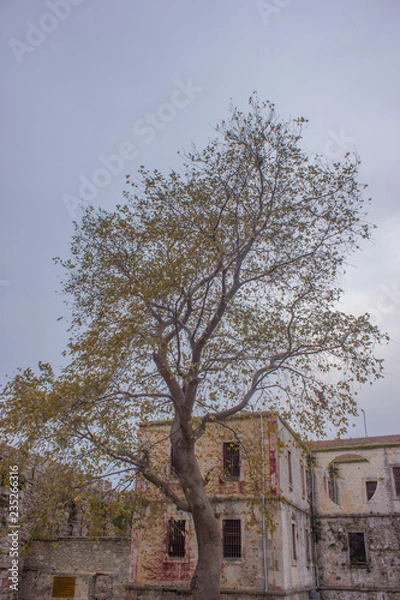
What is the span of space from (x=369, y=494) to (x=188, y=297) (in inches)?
779

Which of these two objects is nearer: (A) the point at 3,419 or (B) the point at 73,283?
(A) the point at 3,419

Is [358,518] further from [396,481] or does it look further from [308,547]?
[308,547]

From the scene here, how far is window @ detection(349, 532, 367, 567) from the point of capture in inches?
969

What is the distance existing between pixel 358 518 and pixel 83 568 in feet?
45.1

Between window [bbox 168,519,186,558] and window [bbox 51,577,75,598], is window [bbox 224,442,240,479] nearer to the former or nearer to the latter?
window [bbox 168,519,186,558]

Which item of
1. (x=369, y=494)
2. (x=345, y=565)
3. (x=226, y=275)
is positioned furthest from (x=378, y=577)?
(x=226, y=275)

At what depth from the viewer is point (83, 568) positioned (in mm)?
20641

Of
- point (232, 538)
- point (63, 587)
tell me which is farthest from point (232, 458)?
point (63, 587)

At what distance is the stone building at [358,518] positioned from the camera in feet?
79.0

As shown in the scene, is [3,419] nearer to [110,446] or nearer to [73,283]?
[110,446]

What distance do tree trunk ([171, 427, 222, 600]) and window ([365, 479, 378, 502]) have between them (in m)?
18.0

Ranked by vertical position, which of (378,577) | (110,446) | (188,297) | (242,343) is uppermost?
(188,297)

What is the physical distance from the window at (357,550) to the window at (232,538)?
8.61 meters

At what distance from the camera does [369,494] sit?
86.3 ft
